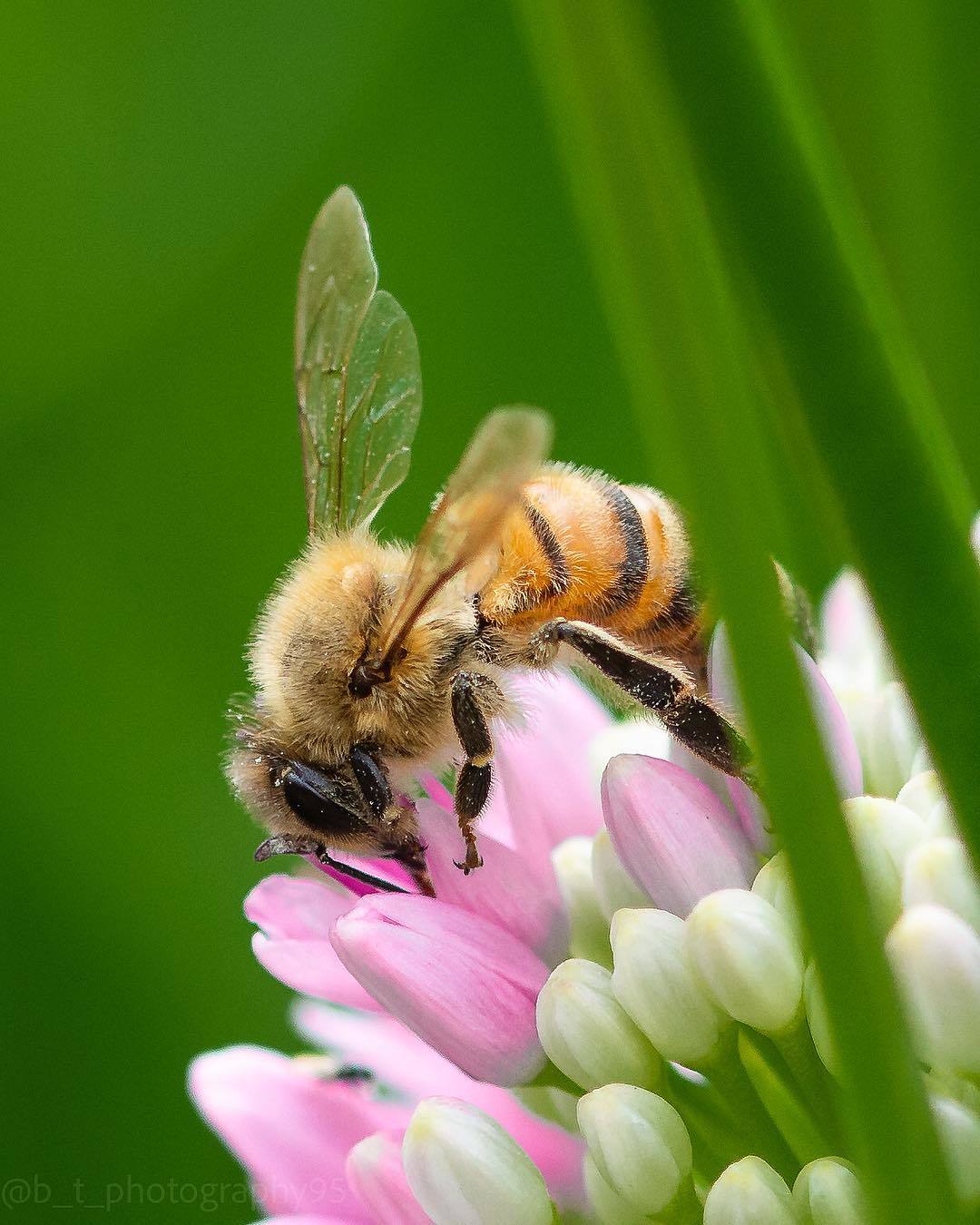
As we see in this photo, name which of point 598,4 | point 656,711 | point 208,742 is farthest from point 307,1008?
point 598,4

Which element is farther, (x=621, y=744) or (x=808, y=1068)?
(x=621, y=744)

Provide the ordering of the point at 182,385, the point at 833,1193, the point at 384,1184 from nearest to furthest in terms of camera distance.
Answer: the point at 833,1193 → the point at 384,1184 → the point at 182,385

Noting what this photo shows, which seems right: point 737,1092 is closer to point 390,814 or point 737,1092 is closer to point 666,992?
point 666,992

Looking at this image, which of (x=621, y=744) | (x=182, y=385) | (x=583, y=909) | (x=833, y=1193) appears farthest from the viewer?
(x=182, y=385)

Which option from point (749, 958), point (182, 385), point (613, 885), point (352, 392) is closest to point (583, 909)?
point (613, 885)

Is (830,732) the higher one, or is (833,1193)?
(830,732)

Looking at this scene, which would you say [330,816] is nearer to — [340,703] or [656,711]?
[340,703]
